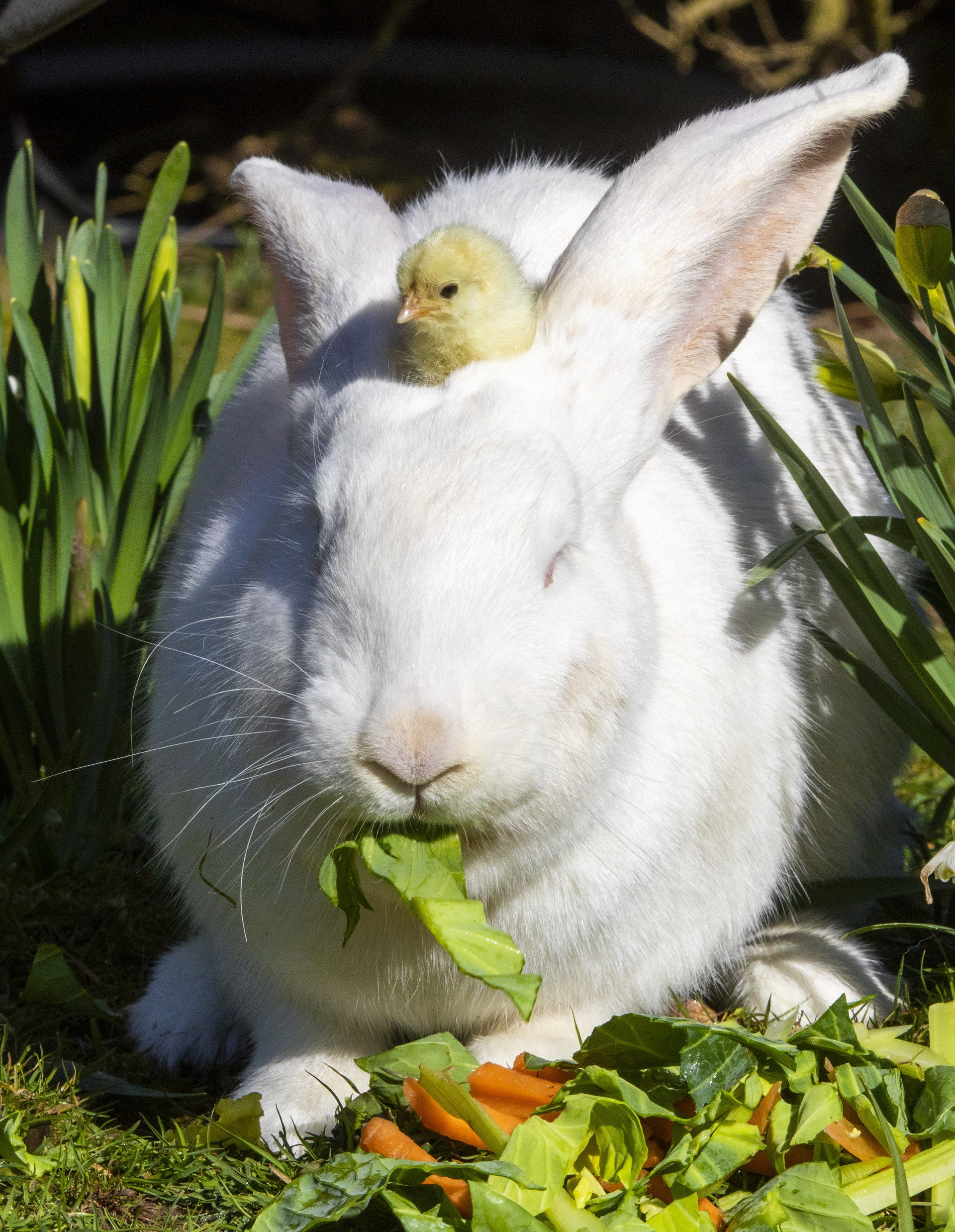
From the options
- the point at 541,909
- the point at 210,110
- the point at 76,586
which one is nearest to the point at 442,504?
the point at 541,909

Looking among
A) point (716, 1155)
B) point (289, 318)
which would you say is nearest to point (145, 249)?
point (289, 318)

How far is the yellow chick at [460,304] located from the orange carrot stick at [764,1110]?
1.24 metres

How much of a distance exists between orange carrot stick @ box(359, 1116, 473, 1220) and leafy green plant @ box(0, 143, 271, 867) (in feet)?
4.05

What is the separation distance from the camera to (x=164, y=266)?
3.57m

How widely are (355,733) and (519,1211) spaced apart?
71cm

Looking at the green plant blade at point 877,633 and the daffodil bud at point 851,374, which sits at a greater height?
the daffodil bud at point 851,374

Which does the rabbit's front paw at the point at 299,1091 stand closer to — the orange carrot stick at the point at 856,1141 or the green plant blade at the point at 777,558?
the orange carrot stick at the point at 856,1141

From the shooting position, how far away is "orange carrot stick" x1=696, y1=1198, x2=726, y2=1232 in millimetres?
2096

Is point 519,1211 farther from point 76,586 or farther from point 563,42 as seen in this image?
point 563,42

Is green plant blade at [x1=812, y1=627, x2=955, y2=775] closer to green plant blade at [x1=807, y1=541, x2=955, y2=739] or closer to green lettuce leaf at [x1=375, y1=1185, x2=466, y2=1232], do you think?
green plant blade at [x1=807, y1=541, x2=955, y2=739]

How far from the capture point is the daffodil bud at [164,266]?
3.48 m

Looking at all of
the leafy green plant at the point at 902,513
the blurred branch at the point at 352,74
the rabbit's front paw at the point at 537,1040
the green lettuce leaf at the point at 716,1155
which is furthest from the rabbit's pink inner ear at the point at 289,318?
the blurred branch at the point at 352,74

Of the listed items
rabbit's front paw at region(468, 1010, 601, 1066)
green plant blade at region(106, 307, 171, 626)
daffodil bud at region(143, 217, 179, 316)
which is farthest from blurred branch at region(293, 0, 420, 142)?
rabbit's front paw at region(468, 1010, 601, 1066)

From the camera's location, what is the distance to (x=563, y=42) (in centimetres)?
922
